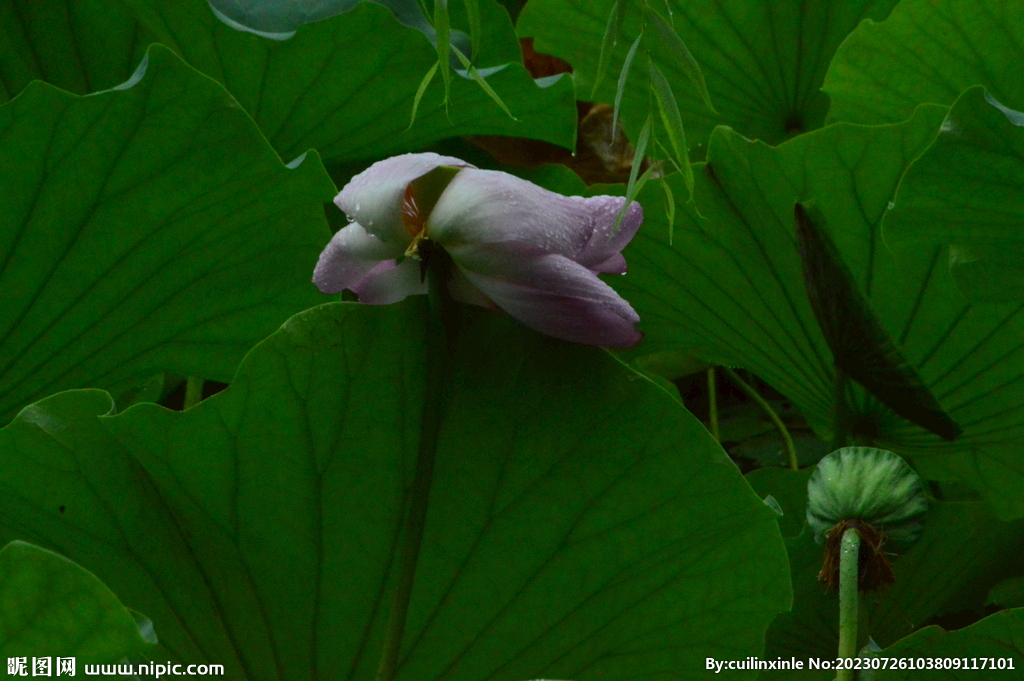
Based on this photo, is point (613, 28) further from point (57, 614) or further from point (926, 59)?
point (926, 59)

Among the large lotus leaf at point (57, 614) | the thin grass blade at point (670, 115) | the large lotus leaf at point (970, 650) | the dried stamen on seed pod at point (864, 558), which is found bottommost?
the large lotus leaf at point (970, 650)

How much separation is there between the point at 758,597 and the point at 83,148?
0.41 metres

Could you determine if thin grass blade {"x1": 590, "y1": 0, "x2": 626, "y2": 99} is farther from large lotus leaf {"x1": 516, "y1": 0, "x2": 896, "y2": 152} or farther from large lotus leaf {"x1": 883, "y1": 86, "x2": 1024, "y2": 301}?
large lotus leaf {"x1": 516, "y1": 0, "x2": 896, "y2": 152}

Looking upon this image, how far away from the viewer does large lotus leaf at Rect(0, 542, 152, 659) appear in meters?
0.35

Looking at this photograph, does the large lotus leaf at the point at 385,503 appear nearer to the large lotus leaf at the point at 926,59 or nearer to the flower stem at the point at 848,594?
the flower stem at the point at 848,594

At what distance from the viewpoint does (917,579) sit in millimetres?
713

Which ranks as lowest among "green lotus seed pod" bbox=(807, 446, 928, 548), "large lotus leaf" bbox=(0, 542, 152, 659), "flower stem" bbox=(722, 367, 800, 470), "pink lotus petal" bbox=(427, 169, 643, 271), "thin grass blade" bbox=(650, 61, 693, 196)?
"flower stem" bbox=(722, 367, 800, 470)

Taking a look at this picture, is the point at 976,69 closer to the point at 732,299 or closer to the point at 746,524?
the point at 732,299

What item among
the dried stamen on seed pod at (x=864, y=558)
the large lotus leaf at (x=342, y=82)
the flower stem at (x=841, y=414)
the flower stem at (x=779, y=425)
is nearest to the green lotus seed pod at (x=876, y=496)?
the dried stamen on seed pod at (x=864, y=558)

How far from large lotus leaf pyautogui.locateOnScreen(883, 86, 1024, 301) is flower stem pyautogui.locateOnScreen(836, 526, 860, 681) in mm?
174

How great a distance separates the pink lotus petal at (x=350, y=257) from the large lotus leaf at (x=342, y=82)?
0.24 metres

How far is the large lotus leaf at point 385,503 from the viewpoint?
1.41ft

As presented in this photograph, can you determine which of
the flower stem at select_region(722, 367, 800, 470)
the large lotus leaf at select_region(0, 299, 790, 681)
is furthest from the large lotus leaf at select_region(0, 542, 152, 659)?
the flower stem at select_region(722, 367, 800, 470)

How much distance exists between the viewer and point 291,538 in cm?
44
